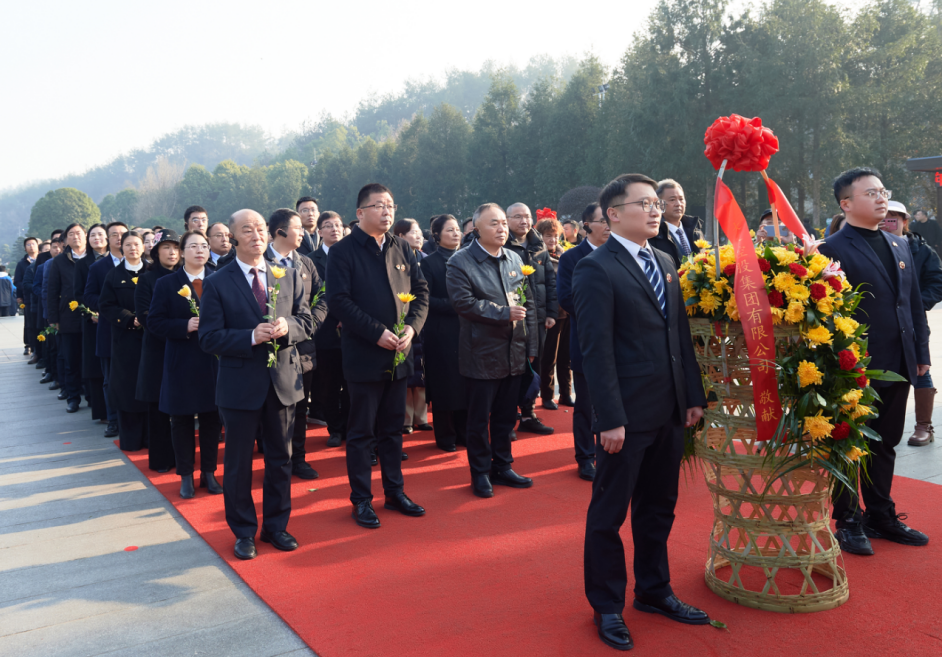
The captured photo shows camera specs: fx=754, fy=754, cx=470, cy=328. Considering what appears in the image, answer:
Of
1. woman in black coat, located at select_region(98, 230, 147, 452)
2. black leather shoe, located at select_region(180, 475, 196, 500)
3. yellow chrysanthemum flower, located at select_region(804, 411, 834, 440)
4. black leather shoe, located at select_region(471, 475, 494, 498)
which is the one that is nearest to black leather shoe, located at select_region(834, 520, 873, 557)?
yellow chrysanthemum flower, located at select_region(804, 411, 834, 440)

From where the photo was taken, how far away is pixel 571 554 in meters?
4.14

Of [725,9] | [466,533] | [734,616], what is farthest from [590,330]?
[725,9]

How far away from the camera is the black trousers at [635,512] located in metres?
3.18

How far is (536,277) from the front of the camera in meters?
6.75

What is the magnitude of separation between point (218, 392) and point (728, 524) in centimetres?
282

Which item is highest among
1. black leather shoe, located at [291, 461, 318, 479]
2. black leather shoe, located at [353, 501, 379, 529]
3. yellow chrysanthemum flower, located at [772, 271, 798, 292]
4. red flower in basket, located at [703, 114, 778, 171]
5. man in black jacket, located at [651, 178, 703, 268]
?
red flower in basket, located at [703, 114, 778, 171]

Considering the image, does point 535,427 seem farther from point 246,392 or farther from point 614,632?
point 614,632

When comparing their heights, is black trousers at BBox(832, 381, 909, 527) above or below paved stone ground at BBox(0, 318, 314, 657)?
above

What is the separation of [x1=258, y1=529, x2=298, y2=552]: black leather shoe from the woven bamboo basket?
2320 millimetres

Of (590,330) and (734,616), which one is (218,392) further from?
(734,616)

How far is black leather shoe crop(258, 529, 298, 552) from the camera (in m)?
4.39

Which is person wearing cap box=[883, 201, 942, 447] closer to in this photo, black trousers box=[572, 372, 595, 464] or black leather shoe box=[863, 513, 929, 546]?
black leather shoe box=[863, 513, 929, 546]

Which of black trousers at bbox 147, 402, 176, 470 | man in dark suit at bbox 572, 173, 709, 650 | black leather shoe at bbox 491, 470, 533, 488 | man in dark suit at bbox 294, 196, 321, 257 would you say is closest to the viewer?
man in dark suit at bbox 572, 173, 709, 650

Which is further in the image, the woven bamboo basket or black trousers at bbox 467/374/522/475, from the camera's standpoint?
black trousers at bbox 467/374/522/475
